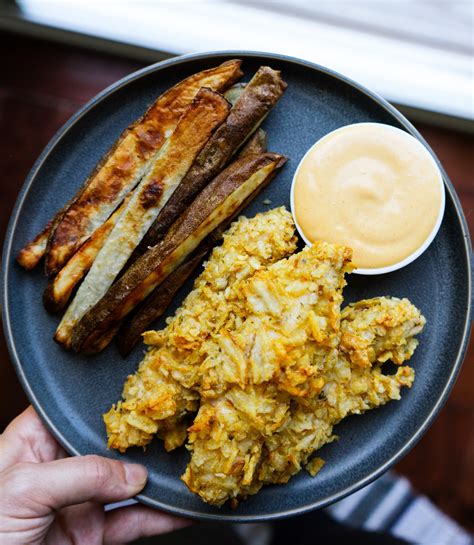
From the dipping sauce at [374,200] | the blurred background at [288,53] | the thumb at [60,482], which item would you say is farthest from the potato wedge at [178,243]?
the blurred background at [288,53]

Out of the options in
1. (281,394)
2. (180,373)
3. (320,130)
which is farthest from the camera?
(320,130)


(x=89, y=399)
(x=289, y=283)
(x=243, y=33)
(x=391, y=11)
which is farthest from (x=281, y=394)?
(x=391, y=11)

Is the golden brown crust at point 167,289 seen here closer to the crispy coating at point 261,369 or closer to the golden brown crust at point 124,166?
the crispy coating at point 261,369

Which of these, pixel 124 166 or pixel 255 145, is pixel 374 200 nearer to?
pixel 255 145

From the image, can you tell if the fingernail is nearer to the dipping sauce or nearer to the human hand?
the human hand

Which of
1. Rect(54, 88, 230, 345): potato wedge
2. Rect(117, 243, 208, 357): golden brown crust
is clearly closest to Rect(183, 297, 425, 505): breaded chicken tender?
Rect(117, 243, 208, 357): golden brown crust

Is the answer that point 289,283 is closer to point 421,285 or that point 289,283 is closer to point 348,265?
point 348,265
